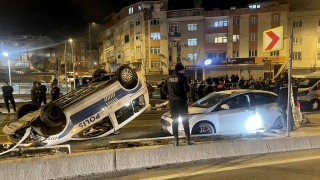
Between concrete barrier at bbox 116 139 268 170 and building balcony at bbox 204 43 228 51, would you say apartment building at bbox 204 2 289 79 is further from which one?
concrete barrier at bbox 116 139 268 170

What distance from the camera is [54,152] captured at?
19.3 ft

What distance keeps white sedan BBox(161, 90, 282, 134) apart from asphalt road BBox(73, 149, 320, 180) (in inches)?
85.2

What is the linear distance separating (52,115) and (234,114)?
4802 millimetres

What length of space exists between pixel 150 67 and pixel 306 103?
3368 cm

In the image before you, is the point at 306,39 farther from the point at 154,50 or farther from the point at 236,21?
the point at 154,50

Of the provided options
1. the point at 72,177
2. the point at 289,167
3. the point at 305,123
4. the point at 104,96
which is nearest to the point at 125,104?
the point at 104,96

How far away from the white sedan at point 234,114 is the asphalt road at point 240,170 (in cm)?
216

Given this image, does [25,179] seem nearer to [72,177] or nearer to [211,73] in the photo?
[72,177]

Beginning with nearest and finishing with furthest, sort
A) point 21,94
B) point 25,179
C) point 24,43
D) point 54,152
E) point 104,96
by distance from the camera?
point 25,179 → point 54,152 → point 104,96 → point 21,94 → point 24,43

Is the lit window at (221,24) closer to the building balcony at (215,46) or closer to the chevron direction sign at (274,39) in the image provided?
the building balcony at (215,46)

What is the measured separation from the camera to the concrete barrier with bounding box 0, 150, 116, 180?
14.6ft

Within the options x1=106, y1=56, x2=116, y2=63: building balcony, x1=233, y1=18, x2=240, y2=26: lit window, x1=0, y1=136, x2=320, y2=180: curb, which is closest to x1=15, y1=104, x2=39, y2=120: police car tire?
x1=0, y1=136, x2=320, y2=180: curb

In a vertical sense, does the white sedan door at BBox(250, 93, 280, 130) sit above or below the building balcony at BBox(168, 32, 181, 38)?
below

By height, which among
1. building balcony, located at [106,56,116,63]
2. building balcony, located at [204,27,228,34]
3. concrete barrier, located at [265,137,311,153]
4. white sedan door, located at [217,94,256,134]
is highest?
building balcony, located at [204,27,228,34]
